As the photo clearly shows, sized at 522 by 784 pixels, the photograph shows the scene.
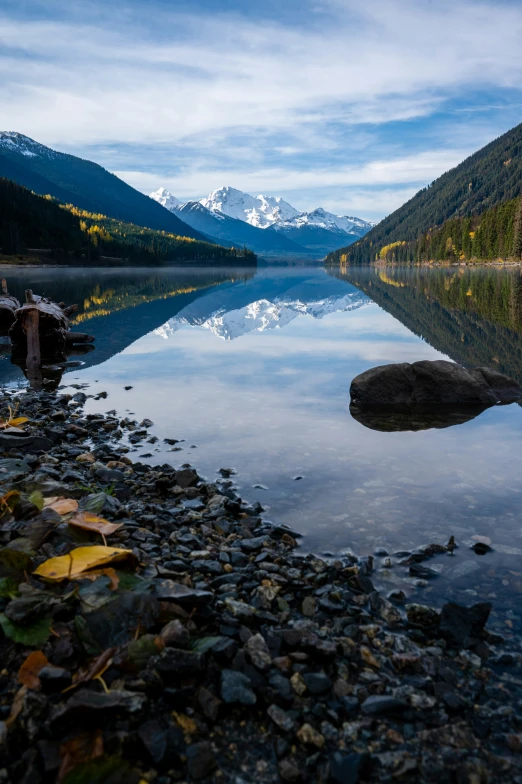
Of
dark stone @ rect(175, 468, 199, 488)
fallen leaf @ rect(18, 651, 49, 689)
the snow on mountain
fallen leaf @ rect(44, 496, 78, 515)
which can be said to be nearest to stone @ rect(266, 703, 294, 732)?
fallen leaf @ rect(18, 651, 49, 689)

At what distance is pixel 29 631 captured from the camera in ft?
14.8

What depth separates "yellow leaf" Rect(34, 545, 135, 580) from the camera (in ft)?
17.2

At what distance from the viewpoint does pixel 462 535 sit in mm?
7473

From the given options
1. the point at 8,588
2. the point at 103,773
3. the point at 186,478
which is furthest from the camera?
the point at 186,478

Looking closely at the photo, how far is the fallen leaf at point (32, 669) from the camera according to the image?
406 cm

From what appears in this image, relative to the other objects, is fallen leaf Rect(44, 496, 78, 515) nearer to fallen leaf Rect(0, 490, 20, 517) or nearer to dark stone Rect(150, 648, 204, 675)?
fallen leaf Rect(0, 490, 20, 517)

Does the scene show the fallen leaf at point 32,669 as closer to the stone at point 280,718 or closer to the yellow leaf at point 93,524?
the stone at point 280,718

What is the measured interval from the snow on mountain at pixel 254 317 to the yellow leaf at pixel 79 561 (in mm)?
25352

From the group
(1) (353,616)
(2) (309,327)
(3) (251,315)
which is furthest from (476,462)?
(3) (251,315)

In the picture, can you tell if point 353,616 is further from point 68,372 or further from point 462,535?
point 68,372

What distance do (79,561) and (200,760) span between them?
2338 millimetres

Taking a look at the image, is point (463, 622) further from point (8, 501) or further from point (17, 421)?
point (17, 421)

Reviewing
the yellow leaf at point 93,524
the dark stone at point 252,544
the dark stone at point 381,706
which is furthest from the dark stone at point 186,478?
the dark stone at point 381,706

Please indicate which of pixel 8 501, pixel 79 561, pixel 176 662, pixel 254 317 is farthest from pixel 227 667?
pixel 254 317
